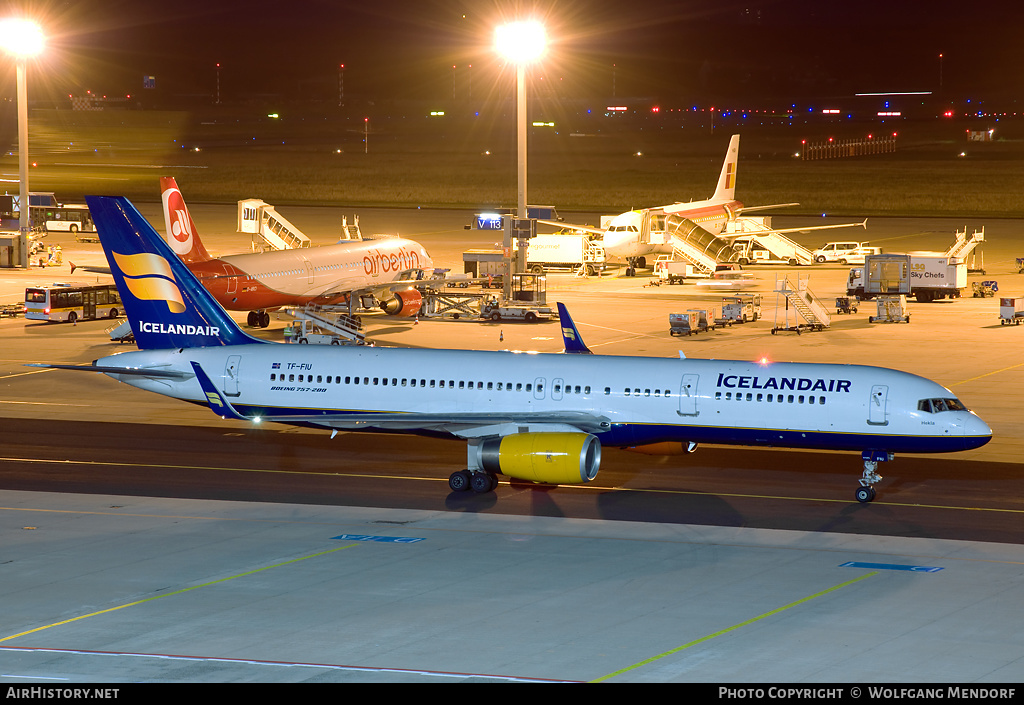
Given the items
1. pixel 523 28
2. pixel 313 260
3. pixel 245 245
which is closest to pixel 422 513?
pixel 313 260

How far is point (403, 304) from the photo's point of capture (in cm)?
7444

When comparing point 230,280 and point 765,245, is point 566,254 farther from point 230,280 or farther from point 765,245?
point 230,280

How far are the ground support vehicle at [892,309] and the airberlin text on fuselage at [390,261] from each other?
26624mm

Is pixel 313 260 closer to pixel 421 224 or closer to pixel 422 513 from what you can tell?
pixel 422 513

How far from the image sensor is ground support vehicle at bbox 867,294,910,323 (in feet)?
237

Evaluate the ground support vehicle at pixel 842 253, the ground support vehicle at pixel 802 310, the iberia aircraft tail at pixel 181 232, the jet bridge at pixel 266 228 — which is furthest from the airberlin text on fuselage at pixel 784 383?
the ground support vehicle at pixel 842 253

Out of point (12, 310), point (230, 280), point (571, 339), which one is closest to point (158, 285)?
point (571, 339)

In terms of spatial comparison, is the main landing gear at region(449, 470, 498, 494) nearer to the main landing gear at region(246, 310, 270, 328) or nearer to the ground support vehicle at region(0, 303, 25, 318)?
the main landing gear at region(246, 310, 270, 328)

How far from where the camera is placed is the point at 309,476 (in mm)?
39750

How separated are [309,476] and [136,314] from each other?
27.0 feet

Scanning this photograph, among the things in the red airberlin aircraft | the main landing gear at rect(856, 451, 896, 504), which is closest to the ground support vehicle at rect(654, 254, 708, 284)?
the red airberlin aircraft

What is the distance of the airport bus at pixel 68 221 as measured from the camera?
124375 mm

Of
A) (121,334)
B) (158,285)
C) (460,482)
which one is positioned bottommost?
(460,482)
